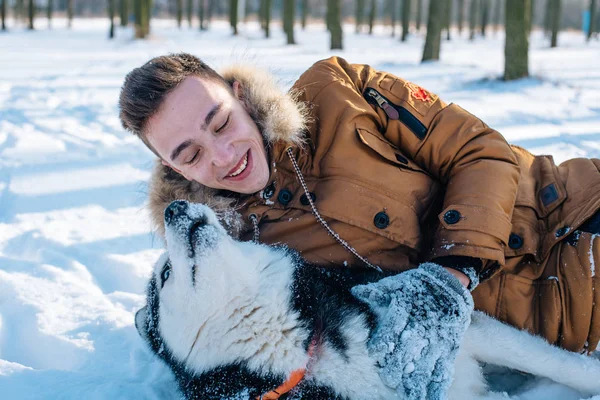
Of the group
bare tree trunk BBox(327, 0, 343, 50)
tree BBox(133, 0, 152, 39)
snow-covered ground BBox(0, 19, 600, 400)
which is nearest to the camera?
snow-covered ground BBox(0, 19, 600, 400)

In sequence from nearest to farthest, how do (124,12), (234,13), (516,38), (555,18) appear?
(516,38), (555,18), (234,13), (124,12)

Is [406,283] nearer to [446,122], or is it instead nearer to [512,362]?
[512,362]

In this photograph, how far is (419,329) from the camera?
1653 mm

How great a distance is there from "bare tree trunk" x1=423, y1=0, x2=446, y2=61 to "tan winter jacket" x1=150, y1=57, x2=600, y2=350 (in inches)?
365

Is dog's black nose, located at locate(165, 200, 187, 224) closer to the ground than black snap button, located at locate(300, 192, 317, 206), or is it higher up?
higher up

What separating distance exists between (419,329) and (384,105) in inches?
38.5

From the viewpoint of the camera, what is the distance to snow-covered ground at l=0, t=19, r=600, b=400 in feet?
6.93

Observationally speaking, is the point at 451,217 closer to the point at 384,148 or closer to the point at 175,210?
the point at 384,148

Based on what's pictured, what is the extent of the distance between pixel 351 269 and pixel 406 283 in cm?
36

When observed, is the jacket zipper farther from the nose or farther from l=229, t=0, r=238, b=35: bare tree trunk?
l=229, t=0, r=238, b=35: bare tree trunk

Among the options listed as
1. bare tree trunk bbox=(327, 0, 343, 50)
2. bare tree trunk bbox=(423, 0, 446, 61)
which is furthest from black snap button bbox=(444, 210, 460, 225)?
bare tree trunk bbox=(327, 0, 343, 50)

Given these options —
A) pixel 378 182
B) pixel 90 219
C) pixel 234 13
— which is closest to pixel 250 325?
pixel 378 182

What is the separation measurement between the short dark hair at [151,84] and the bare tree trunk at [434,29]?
9688 millimetres

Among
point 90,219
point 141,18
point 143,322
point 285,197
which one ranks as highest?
point 141,18
